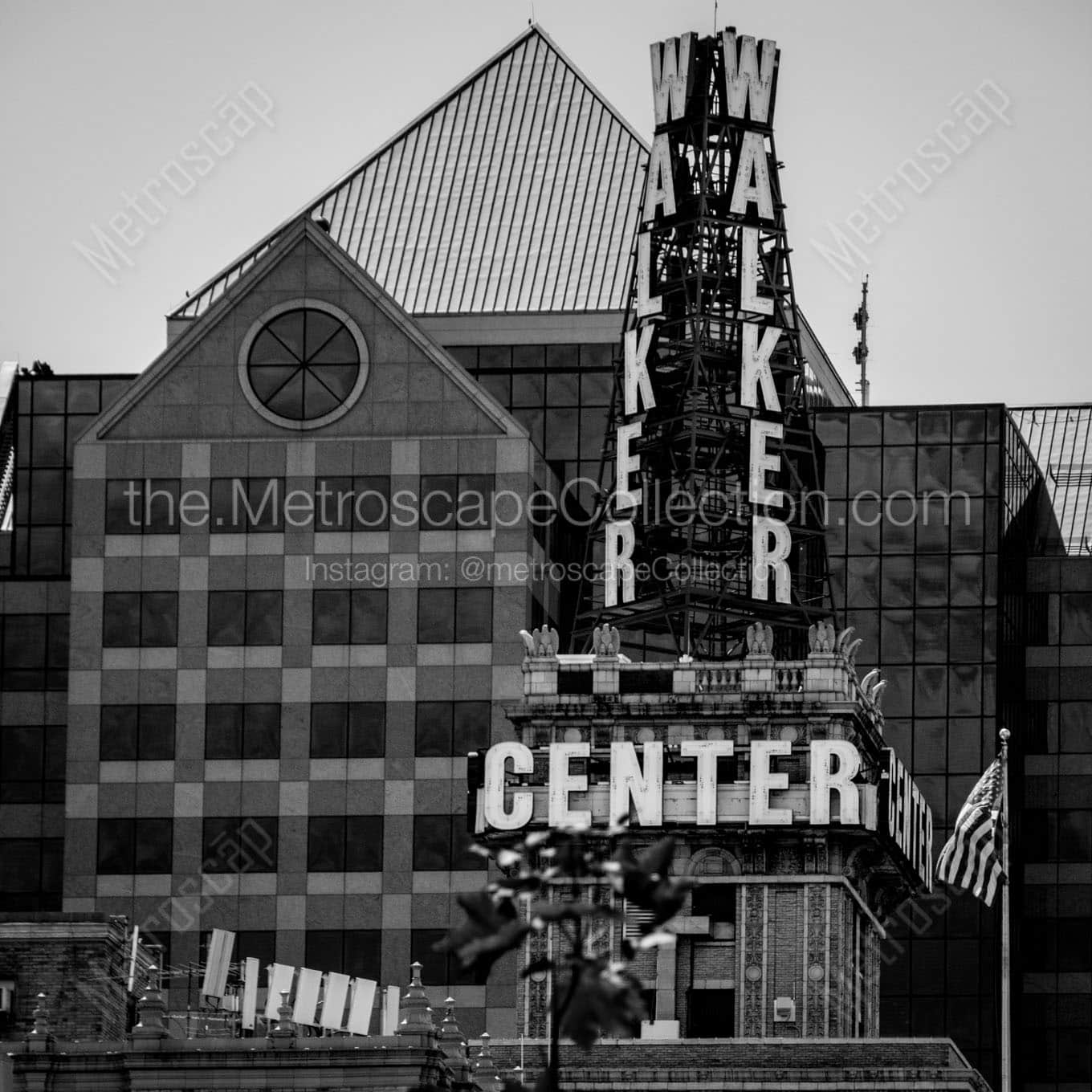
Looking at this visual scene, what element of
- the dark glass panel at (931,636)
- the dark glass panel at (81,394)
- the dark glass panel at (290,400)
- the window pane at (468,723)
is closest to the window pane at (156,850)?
the window pane at (468,723)

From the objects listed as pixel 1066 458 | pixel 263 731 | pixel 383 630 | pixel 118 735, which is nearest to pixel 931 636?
pixel 1066 458

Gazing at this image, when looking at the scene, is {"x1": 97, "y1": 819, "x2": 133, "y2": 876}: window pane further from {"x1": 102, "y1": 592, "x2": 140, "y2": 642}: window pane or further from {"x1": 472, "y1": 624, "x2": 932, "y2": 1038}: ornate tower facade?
{"x1": 472, "y1": 624, "x2": 932, "y2": 1038}: ornate tower facade

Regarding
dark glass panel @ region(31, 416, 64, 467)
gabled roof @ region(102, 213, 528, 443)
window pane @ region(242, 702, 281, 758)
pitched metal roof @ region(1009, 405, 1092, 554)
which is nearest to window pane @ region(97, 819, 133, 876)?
window pane @ region(242, 702, 281, 758)

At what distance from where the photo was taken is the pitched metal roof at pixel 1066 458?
17150 cm

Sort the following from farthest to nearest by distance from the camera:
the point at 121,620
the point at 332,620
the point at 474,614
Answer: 1. the point at 121,620
2. the point at 332,620
3. the point at 474,614

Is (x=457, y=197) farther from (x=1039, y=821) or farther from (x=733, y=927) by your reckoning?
(x=733, y=927)

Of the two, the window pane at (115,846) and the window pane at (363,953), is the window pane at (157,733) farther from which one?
the window pane at (363,953)

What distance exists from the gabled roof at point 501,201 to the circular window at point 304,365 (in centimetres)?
1893

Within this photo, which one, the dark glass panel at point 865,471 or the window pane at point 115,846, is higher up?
the dark glass panel at point 865,471

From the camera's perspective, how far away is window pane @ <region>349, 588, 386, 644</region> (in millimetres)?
133500

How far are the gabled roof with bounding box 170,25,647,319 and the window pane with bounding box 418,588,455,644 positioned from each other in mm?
23113

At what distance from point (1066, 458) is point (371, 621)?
177ft

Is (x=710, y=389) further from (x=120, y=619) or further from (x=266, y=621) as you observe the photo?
(x=120, y=619)

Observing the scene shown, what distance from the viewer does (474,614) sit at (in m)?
133
